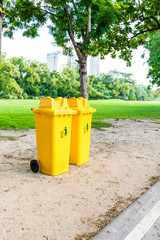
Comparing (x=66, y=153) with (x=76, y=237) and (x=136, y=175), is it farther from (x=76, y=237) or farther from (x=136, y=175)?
(x=76, y=237)

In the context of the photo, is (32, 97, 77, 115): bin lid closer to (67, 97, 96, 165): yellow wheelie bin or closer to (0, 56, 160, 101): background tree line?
(67, 97, 96, 165): yellow wheelie bin

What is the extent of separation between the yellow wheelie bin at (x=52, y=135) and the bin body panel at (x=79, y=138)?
0.33 m

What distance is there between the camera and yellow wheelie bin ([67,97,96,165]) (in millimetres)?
3863

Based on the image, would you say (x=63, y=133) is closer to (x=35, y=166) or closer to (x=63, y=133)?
(x=63, y=133)

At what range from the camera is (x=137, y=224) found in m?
2.14

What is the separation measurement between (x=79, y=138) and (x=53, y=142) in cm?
72

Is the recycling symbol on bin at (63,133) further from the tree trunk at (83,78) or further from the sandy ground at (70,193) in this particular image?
the tree trunk at (83,78)

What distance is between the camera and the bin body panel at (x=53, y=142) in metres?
3.34

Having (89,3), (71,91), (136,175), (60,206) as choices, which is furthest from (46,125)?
(71,91)

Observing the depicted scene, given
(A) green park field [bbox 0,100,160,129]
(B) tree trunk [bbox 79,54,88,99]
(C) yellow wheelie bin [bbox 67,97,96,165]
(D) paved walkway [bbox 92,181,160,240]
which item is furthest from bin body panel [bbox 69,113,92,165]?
(B) tree trunk [bbox 79,54,88,99]

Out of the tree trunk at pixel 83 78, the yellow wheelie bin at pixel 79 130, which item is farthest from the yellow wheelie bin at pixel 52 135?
the tree trunk at pixel 83 78

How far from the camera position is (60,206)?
2.44 m

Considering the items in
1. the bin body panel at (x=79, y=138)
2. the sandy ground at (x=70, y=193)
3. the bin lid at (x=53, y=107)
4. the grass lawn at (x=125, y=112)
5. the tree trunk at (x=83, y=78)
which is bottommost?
the grass lawn at (x=125, y=112)

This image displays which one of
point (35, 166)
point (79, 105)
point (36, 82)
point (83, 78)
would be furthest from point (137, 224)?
point (36, 82)
